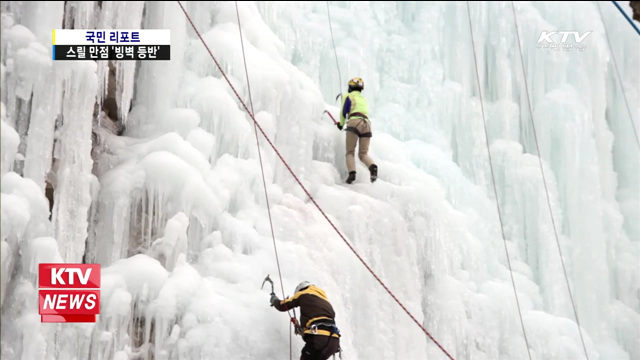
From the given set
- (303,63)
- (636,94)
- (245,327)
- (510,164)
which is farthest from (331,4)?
(245,327)

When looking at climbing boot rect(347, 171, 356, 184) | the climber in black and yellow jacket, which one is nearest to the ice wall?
climbing boot rect(347, 171, 356, 184)

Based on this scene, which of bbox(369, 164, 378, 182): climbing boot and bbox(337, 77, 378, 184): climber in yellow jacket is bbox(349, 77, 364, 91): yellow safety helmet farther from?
bbox(369, 164, 378, 182): climbing boot

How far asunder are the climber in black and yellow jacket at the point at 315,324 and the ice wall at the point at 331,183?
350 mm

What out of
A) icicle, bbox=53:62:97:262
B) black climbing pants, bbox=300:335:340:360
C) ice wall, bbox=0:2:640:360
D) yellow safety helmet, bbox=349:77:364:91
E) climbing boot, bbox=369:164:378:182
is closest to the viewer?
black climbing pants, bbox=300:335:340:360

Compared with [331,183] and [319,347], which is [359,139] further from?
[319,347]

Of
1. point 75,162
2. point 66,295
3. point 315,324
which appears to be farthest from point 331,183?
point 66,295

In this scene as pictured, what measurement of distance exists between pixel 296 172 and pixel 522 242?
266 centimetres

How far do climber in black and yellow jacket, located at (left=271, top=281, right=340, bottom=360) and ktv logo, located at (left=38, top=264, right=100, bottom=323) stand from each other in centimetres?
134

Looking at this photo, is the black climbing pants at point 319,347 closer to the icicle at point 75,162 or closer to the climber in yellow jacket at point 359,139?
the icicle at point 75,162

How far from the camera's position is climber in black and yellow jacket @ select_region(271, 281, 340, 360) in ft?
15.1

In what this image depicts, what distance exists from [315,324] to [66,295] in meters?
1.73

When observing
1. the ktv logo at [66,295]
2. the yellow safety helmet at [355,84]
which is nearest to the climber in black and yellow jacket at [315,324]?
the ktv logo at [66,295]

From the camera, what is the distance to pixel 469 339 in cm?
605

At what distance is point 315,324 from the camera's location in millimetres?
4609
